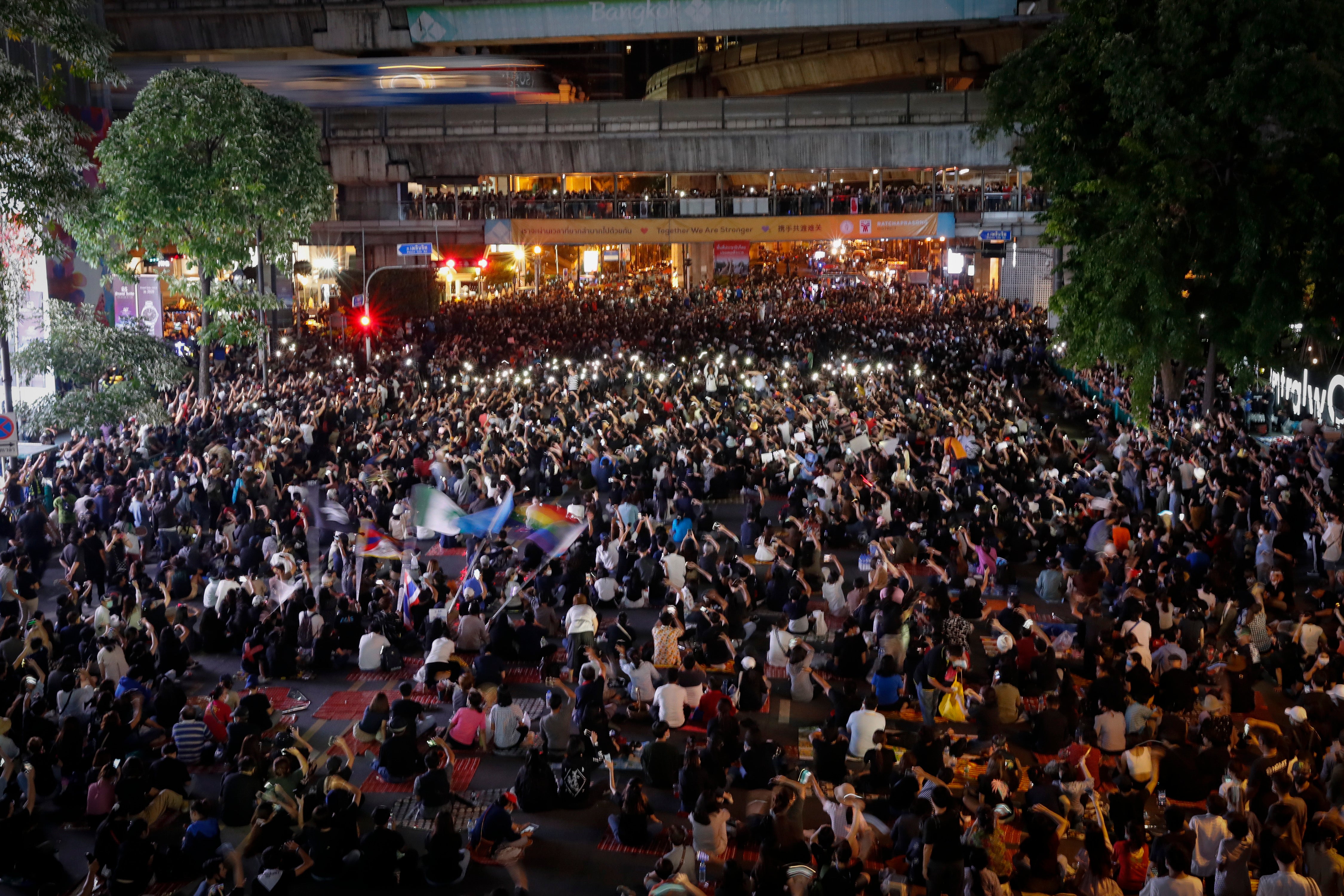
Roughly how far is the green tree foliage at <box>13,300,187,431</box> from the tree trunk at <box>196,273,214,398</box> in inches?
94.7

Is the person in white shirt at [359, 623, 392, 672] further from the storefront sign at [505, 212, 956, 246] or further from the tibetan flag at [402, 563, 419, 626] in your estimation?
the storefront sign at [505, 212, 956, 246]

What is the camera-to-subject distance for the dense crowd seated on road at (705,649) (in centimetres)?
768

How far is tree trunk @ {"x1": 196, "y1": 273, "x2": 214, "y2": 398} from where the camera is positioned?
22.9 meters

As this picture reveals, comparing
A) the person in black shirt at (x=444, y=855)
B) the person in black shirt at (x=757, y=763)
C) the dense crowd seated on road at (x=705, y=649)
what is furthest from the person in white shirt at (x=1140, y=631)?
the person in black shirt at (x=444, y=855)

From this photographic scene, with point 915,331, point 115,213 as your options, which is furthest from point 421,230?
point 115,213

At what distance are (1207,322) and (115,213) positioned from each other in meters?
18.4

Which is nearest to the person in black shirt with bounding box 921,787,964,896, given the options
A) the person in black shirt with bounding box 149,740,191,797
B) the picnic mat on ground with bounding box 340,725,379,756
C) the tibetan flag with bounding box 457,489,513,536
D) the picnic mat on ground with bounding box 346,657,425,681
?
the picnic mat on ground with bounding box 340,725,379,756

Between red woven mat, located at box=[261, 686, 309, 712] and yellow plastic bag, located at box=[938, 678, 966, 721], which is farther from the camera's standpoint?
red woven mat, located at box=[261, 686, 309, 712]

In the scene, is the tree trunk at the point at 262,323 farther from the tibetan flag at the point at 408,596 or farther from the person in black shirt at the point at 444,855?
the person in black shirt at the point at 444,855

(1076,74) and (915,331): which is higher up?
(1076,74)

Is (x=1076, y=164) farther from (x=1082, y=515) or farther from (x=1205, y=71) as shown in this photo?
(x=1082, y=515)

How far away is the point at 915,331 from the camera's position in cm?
3697

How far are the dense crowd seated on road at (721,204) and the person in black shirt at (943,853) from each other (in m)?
35.2

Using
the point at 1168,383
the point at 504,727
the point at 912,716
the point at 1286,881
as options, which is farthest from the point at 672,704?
the point at 1168,383
